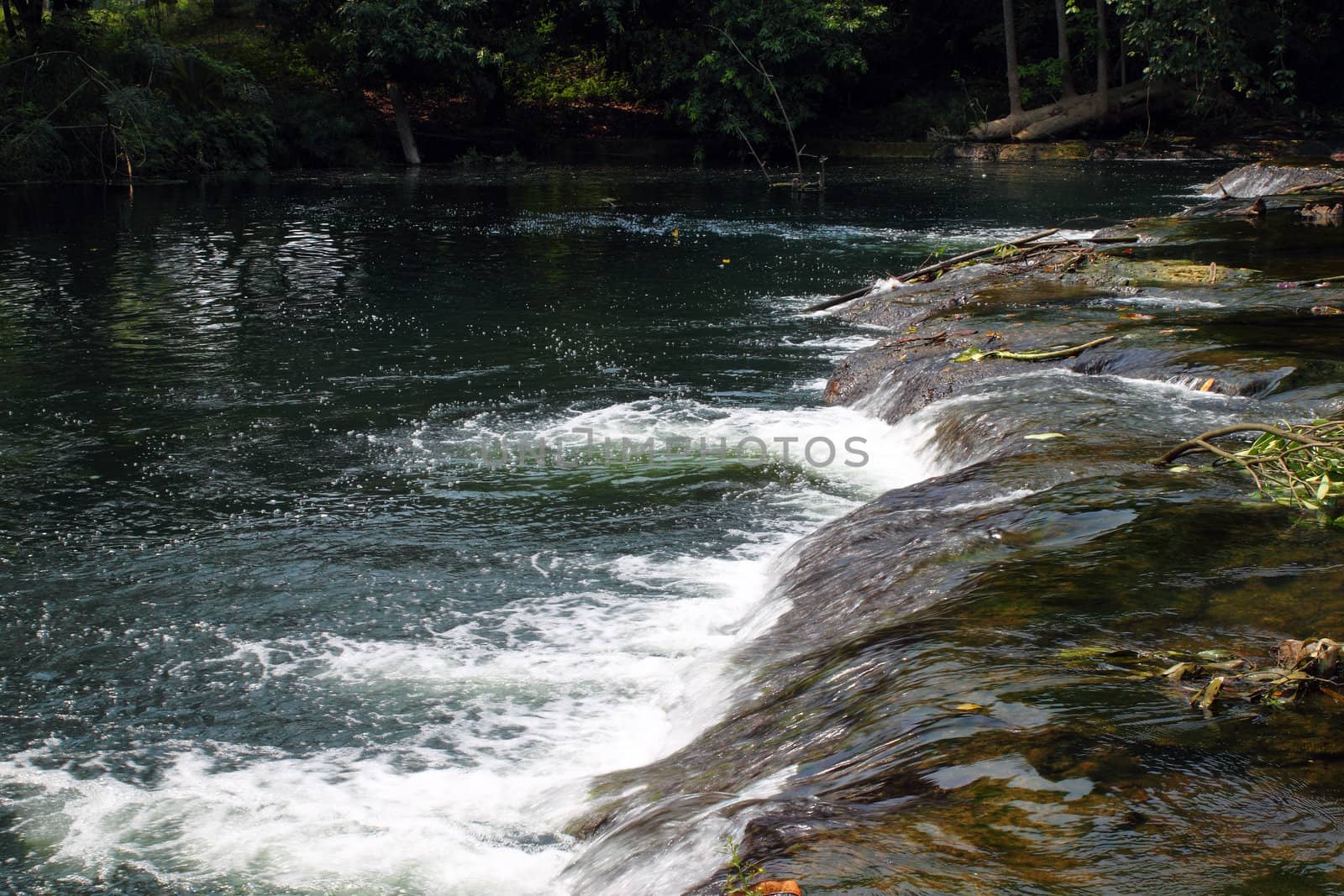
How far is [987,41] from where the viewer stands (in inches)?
1515

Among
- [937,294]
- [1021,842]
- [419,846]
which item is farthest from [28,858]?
[937,294]

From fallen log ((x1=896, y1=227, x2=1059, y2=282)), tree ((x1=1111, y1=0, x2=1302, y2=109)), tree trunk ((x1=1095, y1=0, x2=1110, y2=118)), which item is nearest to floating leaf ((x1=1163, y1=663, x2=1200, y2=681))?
fallen log ((x1=896, y1=227, x2=1059, y2=282))

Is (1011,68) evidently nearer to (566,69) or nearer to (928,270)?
(566,69)

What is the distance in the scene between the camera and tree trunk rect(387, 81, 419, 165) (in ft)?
113

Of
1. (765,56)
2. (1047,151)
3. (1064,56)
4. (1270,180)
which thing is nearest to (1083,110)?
(1064,56)

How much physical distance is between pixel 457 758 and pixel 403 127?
109ft

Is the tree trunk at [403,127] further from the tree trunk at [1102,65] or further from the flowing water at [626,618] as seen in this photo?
the flowing water at [626,618]

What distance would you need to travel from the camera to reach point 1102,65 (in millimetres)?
33531

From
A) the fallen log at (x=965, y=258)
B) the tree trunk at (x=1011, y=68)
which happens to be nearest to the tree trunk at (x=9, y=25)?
the fallen log at (x=965, y=258)

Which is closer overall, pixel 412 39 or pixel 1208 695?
pixel 1208 695

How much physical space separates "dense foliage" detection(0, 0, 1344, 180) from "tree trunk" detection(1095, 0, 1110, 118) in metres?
0.19

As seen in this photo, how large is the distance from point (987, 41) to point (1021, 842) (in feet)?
129

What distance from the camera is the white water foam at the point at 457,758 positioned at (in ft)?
14.3

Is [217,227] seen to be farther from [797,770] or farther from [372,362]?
[797,770]
